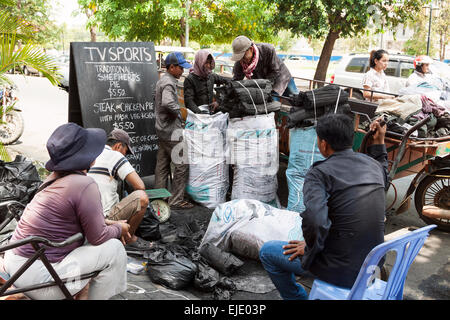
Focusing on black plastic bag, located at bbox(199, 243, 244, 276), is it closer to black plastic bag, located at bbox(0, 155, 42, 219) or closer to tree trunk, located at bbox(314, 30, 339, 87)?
black plastic bag, located at bbox(0, 155, 42, 219)

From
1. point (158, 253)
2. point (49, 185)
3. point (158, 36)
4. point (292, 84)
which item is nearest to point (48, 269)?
point (49, 185)

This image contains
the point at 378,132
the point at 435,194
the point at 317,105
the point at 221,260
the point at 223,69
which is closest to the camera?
the point at 378,132

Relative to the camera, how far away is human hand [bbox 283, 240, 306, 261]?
279cm

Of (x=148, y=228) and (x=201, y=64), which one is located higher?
(x=201, y=64)

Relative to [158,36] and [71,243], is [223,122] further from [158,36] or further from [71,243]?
[158,36]

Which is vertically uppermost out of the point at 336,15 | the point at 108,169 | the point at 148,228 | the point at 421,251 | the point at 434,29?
the point at 434,29

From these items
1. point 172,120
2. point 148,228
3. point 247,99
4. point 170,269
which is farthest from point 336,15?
point 170,269

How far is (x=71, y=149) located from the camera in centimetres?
273

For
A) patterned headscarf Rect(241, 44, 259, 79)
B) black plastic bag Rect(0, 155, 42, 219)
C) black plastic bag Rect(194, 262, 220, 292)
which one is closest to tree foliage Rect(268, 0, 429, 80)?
patterned headscarf Rect(241, 44, 259, 79)

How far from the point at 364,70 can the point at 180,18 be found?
751cm

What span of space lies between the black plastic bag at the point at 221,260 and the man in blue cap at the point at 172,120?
1.62 meters

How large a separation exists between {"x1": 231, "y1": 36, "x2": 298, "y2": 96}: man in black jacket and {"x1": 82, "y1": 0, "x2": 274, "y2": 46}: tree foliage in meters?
9.46

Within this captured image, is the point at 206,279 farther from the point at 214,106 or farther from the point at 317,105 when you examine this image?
the point at 214,106

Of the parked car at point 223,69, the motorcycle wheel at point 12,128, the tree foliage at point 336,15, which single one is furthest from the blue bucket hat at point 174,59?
the tree foliage at point 336,15
